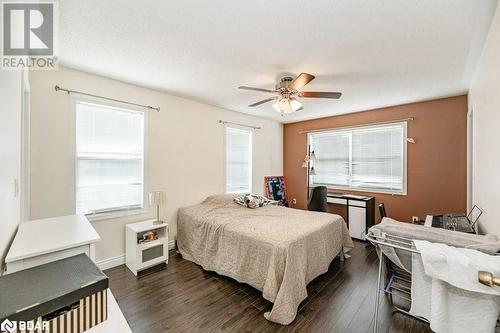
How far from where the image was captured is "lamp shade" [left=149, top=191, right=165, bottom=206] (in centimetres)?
317

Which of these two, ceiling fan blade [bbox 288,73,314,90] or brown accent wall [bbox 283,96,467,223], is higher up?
ceiling fan blade [bbox 288,73,314,90]

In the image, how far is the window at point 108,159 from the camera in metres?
2.74

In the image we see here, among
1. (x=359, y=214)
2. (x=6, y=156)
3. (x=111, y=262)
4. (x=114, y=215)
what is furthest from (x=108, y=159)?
(x=359, y=214)

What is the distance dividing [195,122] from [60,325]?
11.1 feet

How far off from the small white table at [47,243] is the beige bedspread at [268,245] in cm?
144

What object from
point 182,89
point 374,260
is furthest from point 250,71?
point 374,260

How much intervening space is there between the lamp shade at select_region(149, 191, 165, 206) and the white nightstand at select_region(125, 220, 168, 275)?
0.94ft

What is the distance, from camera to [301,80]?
232cm

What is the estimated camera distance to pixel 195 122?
12.7ft

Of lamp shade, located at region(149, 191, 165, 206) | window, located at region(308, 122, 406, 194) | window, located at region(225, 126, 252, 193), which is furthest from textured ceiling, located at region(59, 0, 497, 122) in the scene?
lamp shade, located at region(149, 191, 165, 206)

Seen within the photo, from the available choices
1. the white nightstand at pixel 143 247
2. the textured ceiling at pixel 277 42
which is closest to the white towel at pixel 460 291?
the textured ceiling at pixel 277 42
